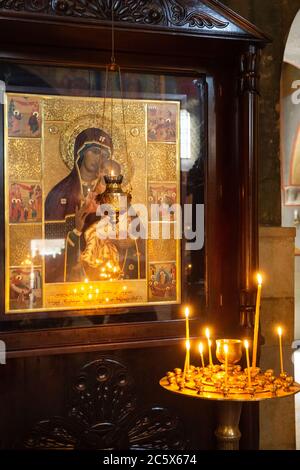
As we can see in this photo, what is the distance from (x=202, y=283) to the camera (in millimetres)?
3307

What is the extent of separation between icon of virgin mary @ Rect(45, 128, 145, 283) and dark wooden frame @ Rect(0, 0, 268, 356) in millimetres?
248

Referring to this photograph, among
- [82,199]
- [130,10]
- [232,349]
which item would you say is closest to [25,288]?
[82,199]

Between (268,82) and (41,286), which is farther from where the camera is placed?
(268,82)

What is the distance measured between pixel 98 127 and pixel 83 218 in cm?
45

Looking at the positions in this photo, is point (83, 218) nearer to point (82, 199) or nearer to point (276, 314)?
point (82, 199)

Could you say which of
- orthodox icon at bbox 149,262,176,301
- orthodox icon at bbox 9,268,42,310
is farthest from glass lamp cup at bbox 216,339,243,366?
orthodox icon at bbox 9,268,42,310

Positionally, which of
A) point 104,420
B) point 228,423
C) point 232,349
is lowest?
point 104,420

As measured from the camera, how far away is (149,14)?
9.82ft

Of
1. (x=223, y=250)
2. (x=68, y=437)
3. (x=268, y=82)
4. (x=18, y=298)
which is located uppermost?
(x=268, y=82)

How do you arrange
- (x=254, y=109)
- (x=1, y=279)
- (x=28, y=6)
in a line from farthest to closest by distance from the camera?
(x=254, y=109)
(x=1, y=279)
(x=28, y=6)

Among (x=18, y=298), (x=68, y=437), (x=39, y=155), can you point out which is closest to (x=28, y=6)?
(x=39, y=155)

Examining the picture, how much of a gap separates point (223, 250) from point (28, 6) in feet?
4.88

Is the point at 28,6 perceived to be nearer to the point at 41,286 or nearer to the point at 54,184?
the point at 54,184

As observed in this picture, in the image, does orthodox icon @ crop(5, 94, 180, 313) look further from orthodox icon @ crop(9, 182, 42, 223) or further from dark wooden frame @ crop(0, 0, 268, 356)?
dark wooden frame @ crop(0, 0, 268, 356)
